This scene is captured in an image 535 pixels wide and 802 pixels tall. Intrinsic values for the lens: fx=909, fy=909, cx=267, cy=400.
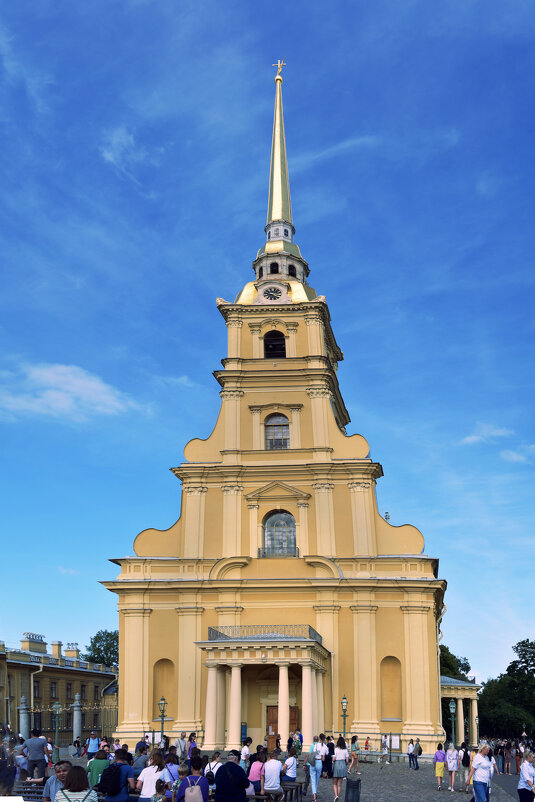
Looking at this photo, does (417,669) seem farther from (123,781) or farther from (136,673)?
(123,781)

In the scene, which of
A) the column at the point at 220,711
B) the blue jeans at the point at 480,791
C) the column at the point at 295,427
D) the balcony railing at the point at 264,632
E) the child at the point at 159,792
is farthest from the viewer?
the column at the point at 295,427

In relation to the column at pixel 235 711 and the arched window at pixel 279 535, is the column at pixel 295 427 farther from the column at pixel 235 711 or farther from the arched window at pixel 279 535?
the column at pixel 235 711

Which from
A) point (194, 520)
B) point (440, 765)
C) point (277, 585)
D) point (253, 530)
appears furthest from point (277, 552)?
point (440, 765)

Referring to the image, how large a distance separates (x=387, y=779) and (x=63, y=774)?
23.8 meters

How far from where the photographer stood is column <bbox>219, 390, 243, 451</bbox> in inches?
1943

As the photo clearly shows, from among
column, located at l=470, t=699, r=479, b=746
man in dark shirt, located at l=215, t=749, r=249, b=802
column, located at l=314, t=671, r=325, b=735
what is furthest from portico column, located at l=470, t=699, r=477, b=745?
man in dark shirt, located at l=215, t=749, r=249, b=802

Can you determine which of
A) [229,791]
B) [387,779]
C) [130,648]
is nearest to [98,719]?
[130,648]

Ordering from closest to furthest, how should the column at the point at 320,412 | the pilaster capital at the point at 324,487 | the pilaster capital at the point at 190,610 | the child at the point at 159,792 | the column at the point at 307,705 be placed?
the child at the point at 159,792 < the column at the point at 307,705 < the pilaster capital at the point at 190,610 < the pilaster capital at the point at 324,487 < the column at the point at 320,412

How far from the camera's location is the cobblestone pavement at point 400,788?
26984 millimetres

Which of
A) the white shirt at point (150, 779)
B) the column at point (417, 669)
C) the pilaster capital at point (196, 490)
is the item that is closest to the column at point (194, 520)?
the pilaster capital at point (196, 490)

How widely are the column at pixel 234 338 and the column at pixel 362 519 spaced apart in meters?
10.1

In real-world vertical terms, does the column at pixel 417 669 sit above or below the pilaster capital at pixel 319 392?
below

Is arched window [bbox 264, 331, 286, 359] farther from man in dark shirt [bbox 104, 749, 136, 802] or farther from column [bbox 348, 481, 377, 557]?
man in dark shirt [bbox 104, 749, 136, 802]

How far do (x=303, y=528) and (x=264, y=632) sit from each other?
21.4 ft
